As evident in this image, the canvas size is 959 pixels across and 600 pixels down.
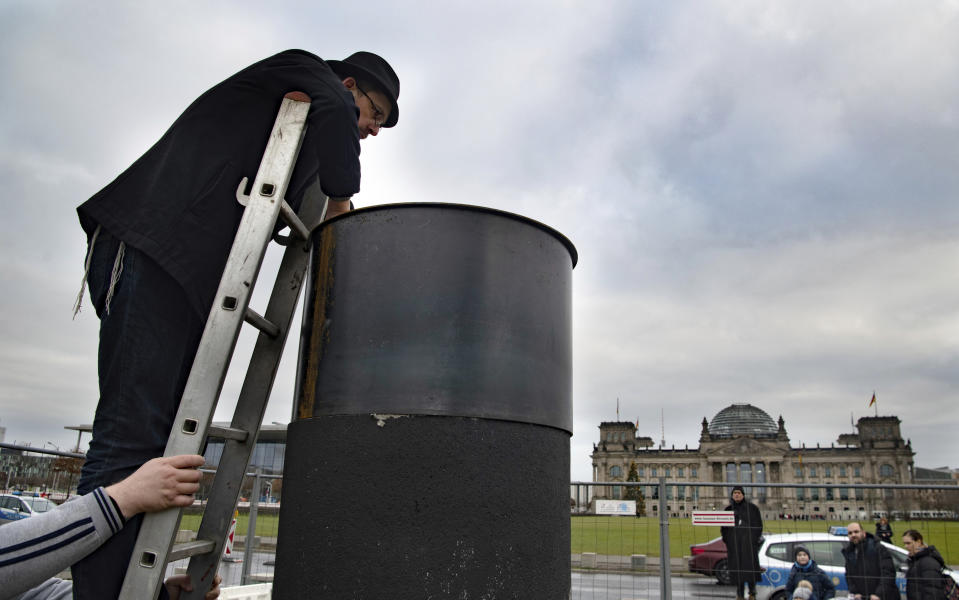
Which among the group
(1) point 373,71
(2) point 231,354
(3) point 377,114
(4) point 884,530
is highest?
Answer: (1) point 373,71

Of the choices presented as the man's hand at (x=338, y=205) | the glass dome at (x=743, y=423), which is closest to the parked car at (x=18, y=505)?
the man's hand at (x=338, y=205)

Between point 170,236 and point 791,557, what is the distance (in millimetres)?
9984

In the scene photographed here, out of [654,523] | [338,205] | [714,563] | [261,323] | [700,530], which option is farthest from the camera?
[714,563]

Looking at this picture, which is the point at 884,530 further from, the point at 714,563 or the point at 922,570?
the point at 714,563

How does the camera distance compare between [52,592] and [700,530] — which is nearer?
[52,592]

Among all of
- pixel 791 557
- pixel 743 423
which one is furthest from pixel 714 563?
pixel 743 423

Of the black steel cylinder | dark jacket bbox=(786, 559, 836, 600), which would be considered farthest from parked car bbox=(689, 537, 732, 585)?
the black steel cylinder

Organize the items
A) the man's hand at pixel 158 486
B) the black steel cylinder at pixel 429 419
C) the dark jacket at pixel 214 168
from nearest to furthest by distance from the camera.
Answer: the man's hand at pixel 158 486 → the black steel cylinder at pixel 429 419 → the dark jacket at pixel 214 168

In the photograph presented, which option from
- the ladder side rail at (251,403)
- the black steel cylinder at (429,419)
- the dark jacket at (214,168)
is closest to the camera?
the black steel cylinder at (429,419)

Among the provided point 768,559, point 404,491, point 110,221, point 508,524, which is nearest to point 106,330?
point 110,221

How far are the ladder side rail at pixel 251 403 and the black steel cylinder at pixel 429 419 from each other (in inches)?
8.7

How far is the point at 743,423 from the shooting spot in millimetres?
120438

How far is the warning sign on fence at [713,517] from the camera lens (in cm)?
783

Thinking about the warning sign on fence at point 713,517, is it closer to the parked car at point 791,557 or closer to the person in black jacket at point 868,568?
the parked car at point 791,557
